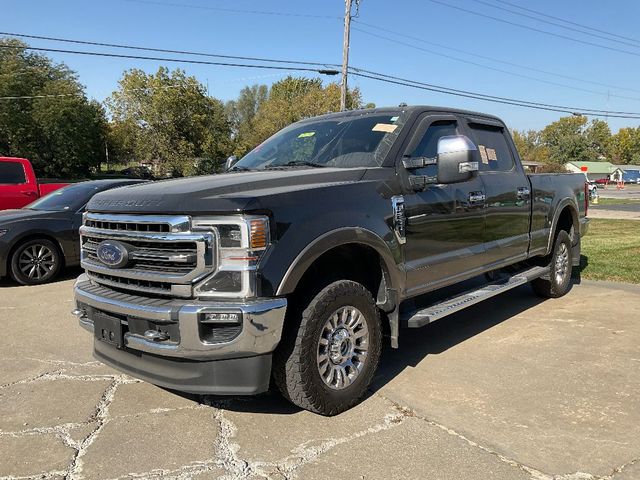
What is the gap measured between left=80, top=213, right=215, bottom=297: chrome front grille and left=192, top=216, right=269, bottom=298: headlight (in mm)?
49

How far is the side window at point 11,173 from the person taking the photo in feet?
33.9

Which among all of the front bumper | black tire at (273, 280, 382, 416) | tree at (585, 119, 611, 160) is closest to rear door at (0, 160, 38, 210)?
the front bumper

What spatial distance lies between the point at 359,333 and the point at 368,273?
486mm

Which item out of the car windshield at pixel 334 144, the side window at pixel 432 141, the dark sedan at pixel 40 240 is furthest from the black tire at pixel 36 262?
the side window at pixel 432 141

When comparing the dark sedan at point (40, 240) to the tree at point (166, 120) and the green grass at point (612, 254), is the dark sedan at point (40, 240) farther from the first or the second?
the tree at point (166, 120)

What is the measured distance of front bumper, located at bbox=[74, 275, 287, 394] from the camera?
115 inches

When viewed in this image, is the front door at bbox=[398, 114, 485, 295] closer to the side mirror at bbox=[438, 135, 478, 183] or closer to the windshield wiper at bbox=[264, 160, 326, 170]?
the side mirror at bbox=[438, 135, 478, 183]

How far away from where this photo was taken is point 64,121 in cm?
4575

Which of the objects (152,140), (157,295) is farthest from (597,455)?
(152,140)

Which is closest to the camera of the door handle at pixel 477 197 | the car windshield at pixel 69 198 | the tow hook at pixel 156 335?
the tow hook at pixel 156 335

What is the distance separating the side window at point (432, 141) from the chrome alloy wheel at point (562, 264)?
2706mm

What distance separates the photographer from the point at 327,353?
341cm

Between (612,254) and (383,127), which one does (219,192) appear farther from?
(612,254)

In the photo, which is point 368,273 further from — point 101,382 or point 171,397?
point 101,382
